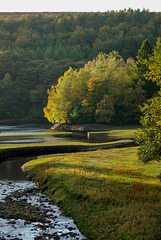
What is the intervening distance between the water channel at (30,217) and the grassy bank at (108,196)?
66cm

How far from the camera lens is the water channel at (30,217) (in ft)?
49.7

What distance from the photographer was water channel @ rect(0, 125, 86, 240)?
49.7 feet

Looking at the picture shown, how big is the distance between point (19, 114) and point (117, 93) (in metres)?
54.3

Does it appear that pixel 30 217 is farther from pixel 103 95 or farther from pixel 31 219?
pixel 103 95

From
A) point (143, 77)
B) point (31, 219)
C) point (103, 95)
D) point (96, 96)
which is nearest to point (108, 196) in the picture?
point (31, 219)

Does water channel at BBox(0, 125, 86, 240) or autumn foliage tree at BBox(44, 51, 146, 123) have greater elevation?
autumn foliage tree at BBox(44, 51, 146, 123)

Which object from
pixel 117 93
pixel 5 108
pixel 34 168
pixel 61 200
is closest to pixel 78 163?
pixel 34 168

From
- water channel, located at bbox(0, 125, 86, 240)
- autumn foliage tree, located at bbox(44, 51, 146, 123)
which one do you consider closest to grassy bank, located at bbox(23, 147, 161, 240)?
water channel, located at bbox(0, 125, 86, 240)

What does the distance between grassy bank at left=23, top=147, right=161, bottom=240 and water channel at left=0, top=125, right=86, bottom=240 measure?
659mm

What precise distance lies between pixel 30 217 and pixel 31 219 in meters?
0.30

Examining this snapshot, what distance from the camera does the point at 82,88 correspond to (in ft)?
315

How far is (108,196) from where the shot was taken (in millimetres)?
18250

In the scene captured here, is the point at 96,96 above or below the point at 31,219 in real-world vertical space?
above

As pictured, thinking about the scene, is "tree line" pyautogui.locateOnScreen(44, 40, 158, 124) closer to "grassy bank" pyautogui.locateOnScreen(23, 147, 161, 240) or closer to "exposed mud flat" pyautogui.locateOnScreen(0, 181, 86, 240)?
"grassy bank" pyautogui.locateOnScreen(23, 147, 161, 240)
